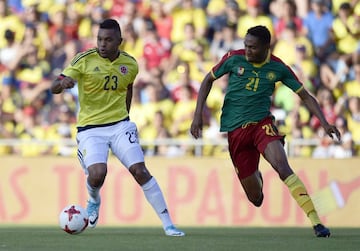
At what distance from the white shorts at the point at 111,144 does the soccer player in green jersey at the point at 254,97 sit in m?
0.75

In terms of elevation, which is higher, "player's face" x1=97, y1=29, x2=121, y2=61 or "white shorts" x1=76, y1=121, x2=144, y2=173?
"player's face" x1=97, y1=29, x2=121, y2=61

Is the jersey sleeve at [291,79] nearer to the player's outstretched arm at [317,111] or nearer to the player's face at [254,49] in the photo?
the player's outstretched arm at [317,111]

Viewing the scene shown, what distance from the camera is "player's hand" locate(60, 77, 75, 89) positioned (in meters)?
11.3

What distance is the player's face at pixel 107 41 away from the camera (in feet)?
40.0

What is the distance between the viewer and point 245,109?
12.7 metres

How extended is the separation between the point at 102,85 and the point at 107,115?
1.21ft

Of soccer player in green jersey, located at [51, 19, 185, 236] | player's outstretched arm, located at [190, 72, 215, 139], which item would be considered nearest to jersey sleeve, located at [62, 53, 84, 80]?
soccer player in green jersey, located at [51, 19, 185, 236]

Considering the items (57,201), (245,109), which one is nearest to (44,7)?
(57,201)

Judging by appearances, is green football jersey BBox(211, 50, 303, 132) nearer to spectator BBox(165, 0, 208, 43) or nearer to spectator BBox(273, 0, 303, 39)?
spectator BBox(273, 0, 303, 39)

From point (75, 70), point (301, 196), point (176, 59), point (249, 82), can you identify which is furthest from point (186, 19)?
point (301, 196)

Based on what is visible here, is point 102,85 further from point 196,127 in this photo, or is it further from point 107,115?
point 196,127

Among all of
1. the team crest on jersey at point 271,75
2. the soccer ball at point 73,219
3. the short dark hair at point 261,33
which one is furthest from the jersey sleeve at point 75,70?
the team crest on jersey at point 271,75

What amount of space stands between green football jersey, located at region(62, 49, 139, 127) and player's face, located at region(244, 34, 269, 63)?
1.42 m

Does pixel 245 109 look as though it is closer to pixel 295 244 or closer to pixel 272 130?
pixel 272 130
